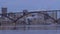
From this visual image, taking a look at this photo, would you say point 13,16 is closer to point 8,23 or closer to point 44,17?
point 8,23

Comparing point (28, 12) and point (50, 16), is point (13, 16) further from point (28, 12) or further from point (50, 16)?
point (50, 16)

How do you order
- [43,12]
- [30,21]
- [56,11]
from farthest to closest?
[43,12], [30,21], [56,11]

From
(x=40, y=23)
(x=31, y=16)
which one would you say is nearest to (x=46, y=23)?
(x=40, y=23)

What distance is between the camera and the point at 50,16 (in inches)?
601

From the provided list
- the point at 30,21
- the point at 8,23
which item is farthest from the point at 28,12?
the point at 8,23

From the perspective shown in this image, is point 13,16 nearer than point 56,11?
No

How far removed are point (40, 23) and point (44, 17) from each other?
2.70ft

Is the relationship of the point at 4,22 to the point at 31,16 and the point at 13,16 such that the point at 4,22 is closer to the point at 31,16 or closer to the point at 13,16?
the point at 13,16

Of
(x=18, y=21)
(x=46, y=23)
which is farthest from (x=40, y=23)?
(x=18, y=21)

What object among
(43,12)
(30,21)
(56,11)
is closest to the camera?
(56,11)

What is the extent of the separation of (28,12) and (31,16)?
104cm

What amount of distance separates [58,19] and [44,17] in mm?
1224

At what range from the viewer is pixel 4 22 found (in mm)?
15195

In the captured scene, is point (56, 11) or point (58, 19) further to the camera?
point (58, 19)
